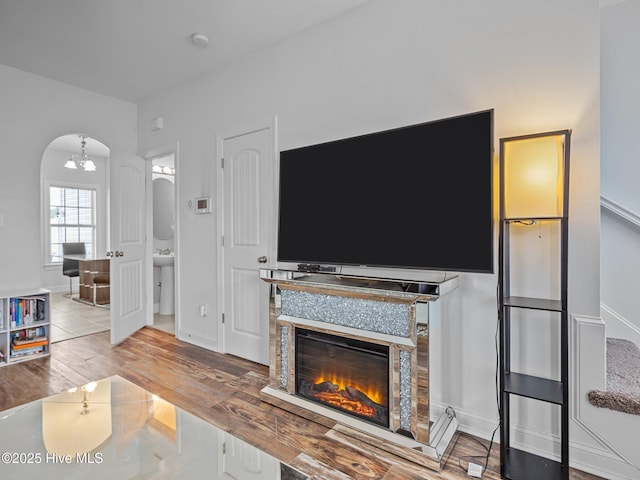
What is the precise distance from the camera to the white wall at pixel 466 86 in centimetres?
167

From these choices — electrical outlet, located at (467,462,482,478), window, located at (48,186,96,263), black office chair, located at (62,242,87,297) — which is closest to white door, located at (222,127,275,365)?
electrical outlet, located at (467,462,482,478)

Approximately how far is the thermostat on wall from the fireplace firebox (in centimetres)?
172

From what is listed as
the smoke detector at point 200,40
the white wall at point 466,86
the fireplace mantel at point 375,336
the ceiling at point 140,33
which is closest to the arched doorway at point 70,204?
the ceiling at point 140,33

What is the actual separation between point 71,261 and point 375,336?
6.52 meters

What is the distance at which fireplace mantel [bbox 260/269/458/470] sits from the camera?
68.9 inches

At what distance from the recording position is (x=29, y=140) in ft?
11.2

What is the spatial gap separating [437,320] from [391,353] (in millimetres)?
405

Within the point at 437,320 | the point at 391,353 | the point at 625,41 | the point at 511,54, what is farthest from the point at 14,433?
the point at 625,41

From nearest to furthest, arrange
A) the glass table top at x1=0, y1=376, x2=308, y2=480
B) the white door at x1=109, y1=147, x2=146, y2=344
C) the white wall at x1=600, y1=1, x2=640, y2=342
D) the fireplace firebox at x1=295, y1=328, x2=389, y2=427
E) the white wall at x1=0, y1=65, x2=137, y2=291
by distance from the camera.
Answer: the glass table top at x1=0, y1=376, x2=308, y2=480, the fireplace firebox at x1=295, y1=328, x2=389, y2=427, the white wall at x1=600, y1=1, x2=640, y2=342, the white wall at x1=0, y1=65, x2=137, y2=291, the white door at x1=109, y1=147, x2=146, y2=344

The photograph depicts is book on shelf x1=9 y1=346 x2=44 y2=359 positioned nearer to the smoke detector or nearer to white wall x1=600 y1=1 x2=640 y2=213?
the smoke detector

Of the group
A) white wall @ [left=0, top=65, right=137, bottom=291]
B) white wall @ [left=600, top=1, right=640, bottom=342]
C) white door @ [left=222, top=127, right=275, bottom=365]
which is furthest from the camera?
white wall @ [left=0, top=65, right=137, bottom=291]

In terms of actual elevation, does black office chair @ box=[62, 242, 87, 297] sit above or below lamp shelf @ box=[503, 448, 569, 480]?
above

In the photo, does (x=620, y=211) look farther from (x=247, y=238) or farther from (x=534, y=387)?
(x=247, y=238)

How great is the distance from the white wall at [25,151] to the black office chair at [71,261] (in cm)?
292
